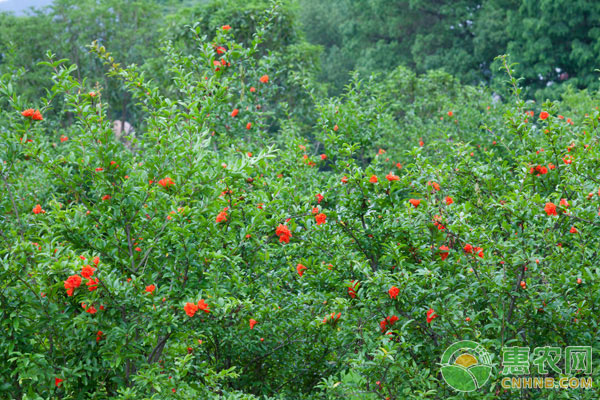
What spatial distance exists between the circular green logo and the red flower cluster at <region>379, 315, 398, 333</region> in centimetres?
30

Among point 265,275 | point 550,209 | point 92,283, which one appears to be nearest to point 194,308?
point 92,283

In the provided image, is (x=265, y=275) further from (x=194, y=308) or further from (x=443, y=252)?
(x=443, y=252)

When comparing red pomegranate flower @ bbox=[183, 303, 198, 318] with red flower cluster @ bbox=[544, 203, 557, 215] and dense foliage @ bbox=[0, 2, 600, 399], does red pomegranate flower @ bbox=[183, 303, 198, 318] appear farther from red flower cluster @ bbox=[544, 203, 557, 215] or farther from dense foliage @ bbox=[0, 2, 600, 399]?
red flower cluster @ bbox=[544, 203, 557, 215]

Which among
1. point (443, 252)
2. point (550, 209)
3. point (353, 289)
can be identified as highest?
point (550, 209)

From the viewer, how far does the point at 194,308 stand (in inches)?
102

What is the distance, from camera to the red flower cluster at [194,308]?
2568mm

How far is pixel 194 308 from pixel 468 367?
1.22 metres

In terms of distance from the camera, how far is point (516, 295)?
250cm

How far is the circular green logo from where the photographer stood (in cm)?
244

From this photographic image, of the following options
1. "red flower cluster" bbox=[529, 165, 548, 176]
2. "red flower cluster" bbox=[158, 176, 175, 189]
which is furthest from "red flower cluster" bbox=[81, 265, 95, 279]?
"red flower cluster" bbox=[529, 165, 548, 176]

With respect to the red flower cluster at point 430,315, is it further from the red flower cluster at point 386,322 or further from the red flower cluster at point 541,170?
the red flower cluster at point 541,170

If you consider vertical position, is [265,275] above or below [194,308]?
below

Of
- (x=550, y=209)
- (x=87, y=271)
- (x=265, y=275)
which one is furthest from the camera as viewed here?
(x=265, y=275)

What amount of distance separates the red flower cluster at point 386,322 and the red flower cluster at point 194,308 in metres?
0.83
